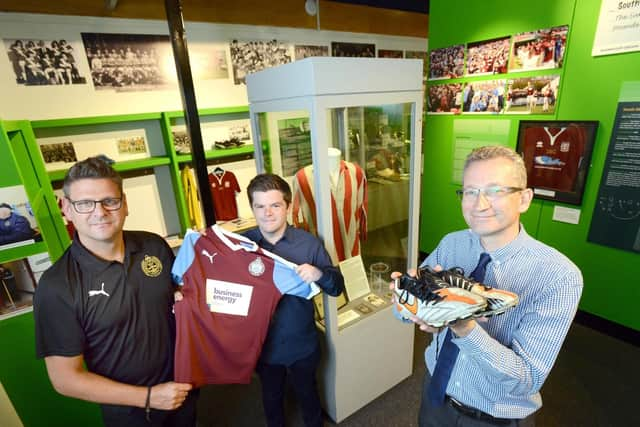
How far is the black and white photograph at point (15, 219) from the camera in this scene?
177 centimetres

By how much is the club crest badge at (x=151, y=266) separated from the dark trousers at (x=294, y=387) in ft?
2.68

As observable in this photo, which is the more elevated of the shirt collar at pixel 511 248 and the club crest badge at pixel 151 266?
the shirt collar at pixel 511 248

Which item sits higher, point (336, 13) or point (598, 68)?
point (336, 13)

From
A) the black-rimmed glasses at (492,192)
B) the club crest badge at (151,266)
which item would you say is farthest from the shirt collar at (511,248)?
the club crest badge at (151,266)

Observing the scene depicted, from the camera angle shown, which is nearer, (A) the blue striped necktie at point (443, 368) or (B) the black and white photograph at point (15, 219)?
(A) the blue striped necktie at point (443, 368)

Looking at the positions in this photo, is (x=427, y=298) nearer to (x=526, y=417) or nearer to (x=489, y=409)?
(x=489, y=409)

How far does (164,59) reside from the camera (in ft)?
10.6

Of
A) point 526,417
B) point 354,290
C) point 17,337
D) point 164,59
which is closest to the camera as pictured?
point 526,417

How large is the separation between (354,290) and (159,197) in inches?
97.1

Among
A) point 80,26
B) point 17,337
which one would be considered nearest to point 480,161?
point 17,337

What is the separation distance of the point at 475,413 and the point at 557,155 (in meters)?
2.68

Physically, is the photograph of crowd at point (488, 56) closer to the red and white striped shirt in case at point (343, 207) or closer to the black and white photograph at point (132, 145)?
the red and white striped shirt in case at point (343, 207)

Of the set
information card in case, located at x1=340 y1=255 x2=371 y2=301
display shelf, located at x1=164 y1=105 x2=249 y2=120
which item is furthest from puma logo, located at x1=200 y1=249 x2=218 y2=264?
display shelf, located at x1=164 y1=105 x2=249 y2=120

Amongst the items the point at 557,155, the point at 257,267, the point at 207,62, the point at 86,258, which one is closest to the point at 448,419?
the point at 257,267
